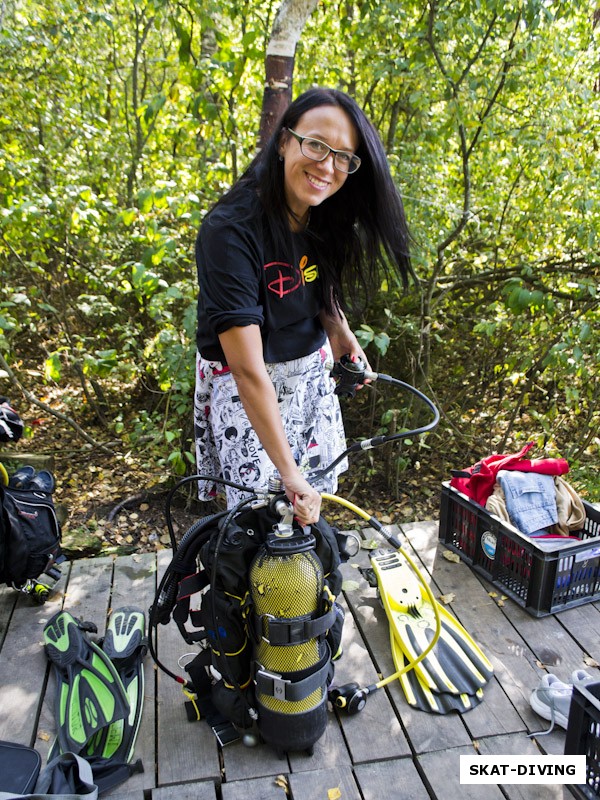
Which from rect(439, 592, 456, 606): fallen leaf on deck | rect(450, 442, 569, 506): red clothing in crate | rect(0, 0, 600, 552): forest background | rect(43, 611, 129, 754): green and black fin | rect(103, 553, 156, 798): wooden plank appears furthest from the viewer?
rect(0, 0, 600, 552): forest background

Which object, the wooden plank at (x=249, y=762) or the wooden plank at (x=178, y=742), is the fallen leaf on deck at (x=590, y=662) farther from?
the wooden plank at (x=178, y=742)

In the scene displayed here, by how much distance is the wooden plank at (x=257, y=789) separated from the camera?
1730 mm

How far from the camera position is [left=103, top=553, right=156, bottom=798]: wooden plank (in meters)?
1.79

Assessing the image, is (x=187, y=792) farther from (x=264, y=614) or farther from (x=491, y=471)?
(x=491, y=471)

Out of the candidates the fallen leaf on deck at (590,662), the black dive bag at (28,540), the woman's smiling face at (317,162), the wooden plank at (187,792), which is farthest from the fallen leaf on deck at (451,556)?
the woman's smiling face at (317,162)

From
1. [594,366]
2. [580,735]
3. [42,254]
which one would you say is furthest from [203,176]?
[580,735]

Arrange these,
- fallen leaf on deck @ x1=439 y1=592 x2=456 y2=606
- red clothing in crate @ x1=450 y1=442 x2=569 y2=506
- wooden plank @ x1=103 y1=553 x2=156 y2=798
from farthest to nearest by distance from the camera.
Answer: red clothing in crate @ x1=450 y1=442 x2=569 y2=506, fallen leaf on deck @ x1=439 y1=592 x2=456 y2=606, wooden plank @ x1=103 y1=553 x2=156 y2=798

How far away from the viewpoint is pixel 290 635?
168 cm

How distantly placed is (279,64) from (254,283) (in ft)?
4.93

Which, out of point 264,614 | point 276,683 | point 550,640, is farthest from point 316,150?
point 550,640

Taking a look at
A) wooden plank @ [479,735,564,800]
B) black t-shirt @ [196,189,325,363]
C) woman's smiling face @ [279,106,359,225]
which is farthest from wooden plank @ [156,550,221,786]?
woman's smiling face @ [279,106,359,225]

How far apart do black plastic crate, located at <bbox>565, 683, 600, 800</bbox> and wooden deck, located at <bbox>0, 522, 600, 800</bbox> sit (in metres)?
0.07

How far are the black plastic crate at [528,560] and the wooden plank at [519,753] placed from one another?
2.05 ft

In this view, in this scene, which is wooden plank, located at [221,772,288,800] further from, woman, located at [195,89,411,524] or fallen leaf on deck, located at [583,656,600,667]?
fallen leaf on deck, located at [583,656,600,667]
